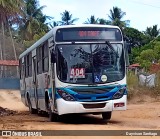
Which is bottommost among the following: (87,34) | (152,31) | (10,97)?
(10,97)

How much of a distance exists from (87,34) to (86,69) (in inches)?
48.3

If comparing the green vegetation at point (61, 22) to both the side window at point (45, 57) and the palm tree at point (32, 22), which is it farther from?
the side window at point (45, 57)

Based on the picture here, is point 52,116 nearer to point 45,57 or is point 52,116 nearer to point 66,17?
point 45,57

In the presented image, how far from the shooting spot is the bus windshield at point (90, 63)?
1357cm

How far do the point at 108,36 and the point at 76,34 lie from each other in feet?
3.54

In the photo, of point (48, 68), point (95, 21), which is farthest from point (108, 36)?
point (95, 21)

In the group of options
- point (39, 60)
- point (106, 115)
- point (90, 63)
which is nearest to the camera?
point (90, 63)

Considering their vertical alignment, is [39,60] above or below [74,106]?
above

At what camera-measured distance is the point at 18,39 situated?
62062 millimetres

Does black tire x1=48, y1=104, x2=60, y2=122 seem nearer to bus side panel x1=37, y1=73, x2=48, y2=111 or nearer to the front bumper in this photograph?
bus side panel x1=37, y1=73, x2=48, y2=111

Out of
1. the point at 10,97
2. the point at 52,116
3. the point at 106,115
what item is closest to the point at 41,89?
the point at 52,116

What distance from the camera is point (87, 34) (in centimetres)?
1405

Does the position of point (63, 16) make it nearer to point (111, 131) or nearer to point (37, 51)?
point (37, 51)

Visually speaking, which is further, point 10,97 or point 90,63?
point 10,97
